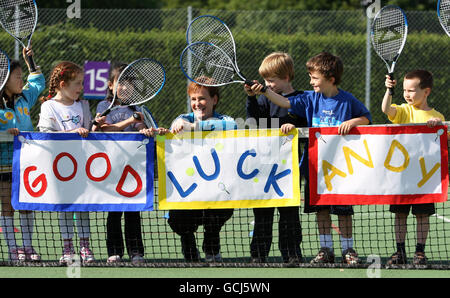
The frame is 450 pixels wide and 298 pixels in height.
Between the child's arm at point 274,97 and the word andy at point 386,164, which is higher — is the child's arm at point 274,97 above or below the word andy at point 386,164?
above

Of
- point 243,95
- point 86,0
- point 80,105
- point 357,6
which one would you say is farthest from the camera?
point 357,6

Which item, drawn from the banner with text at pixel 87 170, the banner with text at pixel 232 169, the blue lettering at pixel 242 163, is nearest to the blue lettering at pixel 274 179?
the banner with text at pixel 232 169

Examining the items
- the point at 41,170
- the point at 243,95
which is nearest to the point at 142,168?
the point at 41,170

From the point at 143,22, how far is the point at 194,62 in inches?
238

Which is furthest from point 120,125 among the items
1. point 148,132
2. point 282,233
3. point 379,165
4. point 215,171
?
point 379,165

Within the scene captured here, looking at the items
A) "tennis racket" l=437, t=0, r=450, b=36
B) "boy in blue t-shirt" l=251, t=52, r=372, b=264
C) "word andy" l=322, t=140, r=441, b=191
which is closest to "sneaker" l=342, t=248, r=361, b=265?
"boy in blue t-shirt" l=251, t=52, r=372, b=264

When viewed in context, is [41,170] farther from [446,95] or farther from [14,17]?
[446,95]

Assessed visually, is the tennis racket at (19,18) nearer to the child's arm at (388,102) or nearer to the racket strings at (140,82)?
the racket strings at (140,82)

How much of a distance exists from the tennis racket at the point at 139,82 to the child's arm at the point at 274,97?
29.7 inches

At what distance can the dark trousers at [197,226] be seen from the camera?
5.16 meters

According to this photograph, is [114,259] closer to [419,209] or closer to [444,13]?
[419,209]

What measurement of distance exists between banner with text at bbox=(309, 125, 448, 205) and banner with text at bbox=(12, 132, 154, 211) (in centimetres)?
122

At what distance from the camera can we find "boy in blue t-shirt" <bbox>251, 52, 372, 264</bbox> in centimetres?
501

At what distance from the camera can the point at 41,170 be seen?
5004mm
